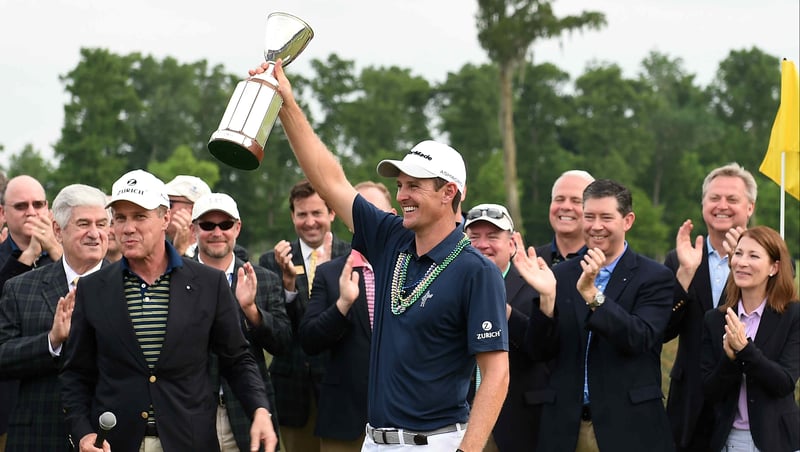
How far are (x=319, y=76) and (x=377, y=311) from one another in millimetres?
75816

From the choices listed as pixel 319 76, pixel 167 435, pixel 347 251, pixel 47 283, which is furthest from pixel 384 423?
pixel 319 76

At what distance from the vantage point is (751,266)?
791cm

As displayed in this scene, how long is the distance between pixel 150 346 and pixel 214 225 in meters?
2.17

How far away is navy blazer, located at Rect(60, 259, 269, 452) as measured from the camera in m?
6.30

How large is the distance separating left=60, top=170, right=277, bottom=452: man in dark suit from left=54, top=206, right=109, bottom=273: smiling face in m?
0.95

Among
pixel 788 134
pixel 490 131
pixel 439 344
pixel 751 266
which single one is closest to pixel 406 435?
pixel 439 344

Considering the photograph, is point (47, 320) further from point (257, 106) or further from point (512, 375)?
point (512, 375)

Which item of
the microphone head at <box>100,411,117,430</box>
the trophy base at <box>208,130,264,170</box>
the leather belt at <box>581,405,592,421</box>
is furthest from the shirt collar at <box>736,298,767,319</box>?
the microphone head at <box>100,411,117,430</box>

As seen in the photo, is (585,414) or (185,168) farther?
(185,168)

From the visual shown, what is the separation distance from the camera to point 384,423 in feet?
18.8

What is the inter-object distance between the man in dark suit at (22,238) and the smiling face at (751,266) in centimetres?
463

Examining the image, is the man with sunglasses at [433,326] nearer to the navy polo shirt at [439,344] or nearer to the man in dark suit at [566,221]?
the navy polo shirt at [439,344]

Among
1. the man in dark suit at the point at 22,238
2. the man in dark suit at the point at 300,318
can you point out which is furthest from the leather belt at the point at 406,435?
the man in dark suit at the point at 22,238

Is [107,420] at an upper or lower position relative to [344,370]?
lower
